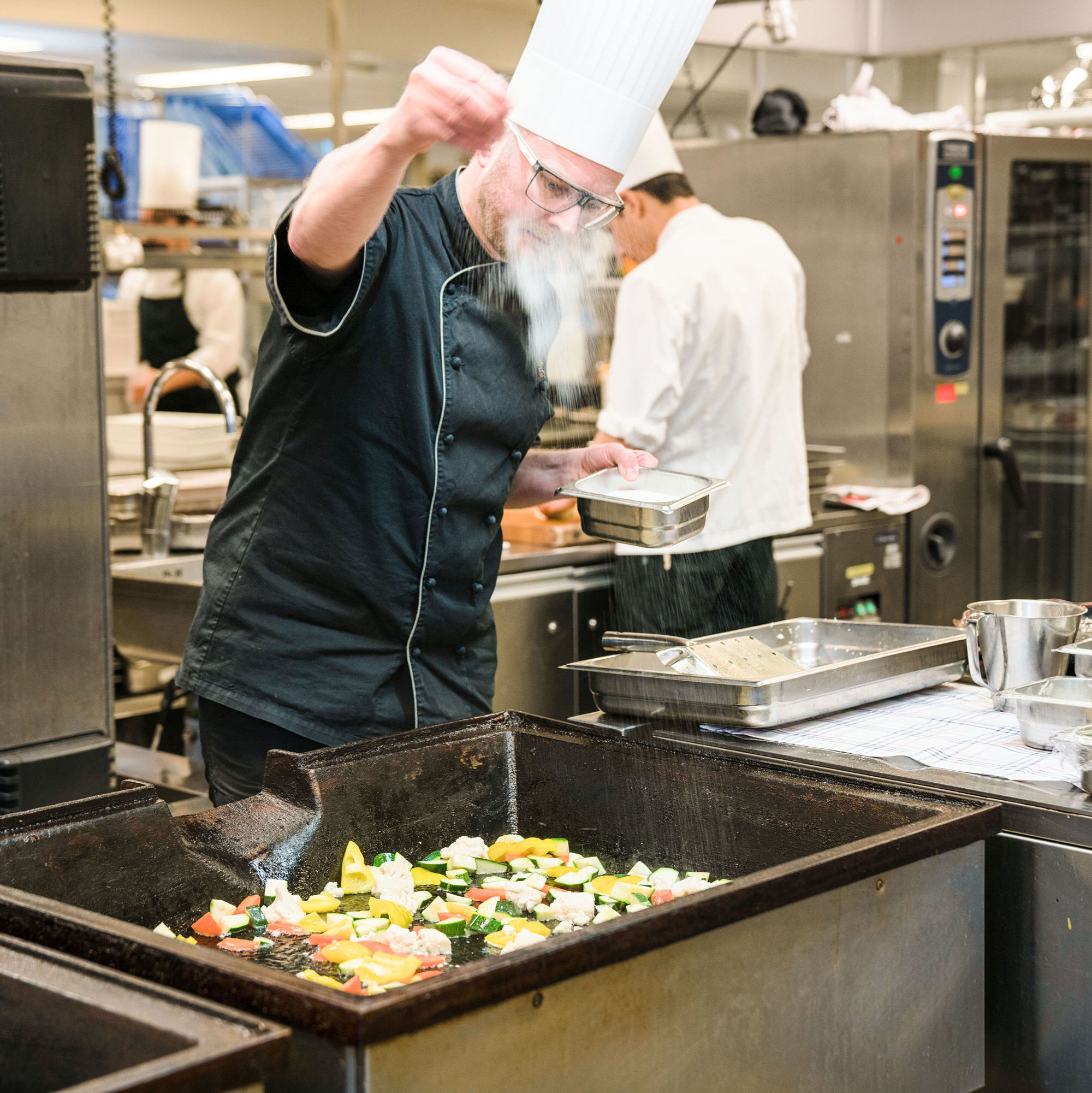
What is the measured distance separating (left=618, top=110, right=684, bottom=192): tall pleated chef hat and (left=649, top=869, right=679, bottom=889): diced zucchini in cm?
217

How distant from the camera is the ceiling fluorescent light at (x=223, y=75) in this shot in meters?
9.87

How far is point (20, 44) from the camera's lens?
8812 millimetres

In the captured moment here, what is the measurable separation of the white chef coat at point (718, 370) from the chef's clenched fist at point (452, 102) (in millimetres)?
1911

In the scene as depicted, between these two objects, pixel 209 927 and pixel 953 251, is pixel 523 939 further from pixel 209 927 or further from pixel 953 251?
pixel 953 251

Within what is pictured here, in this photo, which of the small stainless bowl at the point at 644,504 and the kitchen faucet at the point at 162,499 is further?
the kitchen faucet at the point at 162,499

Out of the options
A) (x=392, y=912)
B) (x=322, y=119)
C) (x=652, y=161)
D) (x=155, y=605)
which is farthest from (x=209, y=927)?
(x=322, y=119)

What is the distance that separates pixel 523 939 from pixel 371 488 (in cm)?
70

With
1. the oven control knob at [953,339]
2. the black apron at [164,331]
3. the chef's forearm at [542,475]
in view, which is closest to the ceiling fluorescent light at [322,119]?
the black apron at [164,331]

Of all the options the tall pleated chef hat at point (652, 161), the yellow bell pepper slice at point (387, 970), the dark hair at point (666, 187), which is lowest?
the yellow bell pepper slice at point (387, 970)

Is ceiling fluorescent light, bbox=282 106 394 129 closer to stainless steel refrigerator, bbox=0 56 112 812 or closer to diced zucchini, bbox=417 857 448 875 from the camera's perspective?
stainless steel refrigerator, bbox=0 56 112 812

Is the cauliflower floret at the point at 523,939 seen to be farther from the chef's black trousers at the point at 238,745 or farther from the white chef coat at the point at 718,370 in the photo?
the white chef coat at the point at 718,370

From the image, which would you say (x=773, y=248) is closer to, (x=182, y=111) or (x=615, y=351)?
(x=615, y=351)

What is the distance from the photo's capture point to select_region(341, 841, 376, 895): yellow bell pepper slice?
59.2 inches

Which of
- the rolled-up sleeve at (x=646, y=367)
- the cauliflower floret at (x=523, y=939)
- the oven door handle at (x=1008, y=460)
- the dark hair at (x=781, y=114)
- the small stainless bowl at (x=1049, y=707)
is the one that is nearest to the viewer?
the cauliflower floret at (x=523, y=939)
